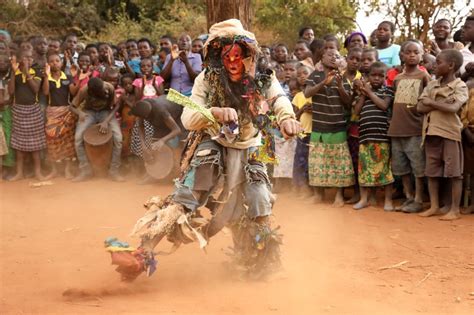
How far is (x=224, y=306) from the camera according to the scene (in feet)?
13.7

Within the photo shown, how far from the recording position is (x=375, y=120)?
23.9 feet

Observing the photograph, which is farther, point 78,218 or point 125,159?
point 125,159

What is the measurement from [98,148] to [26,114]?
117 centimetres

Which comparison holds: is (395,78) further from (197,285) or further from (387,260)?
(197,285)

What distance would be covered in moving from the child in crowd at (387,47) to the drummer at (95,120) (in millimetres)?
3665

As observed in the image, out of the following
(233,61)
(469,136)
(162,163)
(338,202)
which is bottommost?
(338,202)

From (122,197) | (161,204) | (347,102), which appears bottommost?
(122,197)

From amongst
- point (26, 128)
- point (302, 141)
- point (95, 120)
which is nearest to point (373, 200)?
point (302, 141)

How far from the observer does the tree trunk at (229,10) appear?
730 centimetres

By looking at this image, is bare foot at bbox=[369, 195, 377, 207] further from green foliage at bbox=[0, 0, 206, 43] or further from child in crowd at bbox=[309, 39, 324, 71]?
green foliage at bbox=[0, 0, 206, 43]

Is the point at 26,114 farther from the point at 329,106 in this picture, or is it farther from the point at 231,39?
the point at 231,39

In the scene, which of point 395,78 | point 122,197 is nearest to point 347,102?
point 395,78

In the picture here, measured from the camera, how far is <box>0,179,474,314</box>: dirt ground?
166 inches

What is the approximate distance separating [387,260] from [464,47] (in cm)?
316
